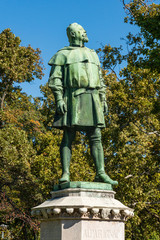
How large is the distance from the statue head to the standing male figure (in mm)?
294

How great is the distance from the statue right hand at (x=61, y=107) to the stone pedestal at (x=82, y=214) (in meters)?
1.29

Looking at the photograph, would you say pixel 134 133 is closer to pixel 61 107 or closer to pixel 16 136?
pixel 16 136

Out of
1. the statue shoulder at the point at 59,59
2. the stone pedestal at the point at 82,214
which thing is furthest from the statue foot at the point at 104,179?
the statue shoulder at the point at 59,59

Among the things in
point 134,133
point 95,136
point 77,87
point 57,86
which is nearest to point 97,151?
point 95,136

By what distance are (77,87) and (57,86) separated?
1.13 ft

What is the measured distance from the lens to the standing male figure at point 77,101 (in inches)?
305

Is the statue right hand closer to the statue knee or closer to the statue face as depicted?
the statue knee

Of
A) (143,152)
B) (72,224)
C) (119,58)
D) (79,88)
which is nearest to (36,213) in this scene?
(72,224)

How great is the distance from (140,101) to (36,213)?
54.1 ft

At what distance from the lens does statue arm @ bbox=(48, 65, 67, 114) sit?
7.75 meters

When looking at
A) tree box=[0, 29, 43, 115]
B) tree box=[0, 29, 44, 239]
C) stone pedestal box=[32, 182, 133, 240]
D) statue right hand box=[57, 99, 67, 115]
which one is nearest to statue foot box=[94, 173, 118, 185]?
stone pedestal box=[32, 182, 133, 240]

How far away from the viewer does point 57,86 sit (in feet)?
25.7

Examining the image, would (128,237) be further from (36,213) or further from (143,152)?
(36,213)

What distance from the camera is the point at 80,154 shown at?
77.2 feet
